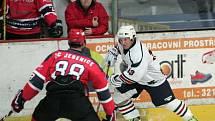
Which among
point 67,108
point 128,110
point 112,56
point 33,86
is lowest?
point 128,110

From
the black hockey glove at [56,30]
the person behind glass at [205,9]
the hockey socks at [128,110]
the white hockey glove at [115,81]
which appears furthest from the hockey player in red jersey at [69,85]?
the person behind glass at [205,9]

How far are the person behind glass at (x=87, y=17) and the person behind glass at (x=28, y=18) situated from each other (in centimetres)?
16

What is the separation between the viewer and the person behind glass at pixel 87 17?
672cm

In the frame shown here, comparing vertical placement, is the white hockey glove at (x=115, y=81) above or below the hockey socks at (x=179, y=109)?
above

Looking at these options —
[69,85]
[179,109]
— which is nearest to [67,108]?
[69,85]

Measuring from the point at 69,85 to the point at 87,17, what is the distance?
1876 mm

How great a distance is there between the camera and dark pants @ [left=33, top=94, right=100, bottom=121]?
16.2ft

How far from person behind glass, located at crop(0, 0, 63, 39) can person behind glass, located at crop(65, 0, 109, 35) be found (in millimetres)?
164

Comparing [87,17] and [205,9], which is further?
[205,9]

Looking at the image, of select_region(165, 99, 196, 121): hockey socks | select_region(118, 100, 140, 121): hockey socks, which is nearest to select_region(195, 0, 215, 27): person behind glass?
select_region(165, 99, 196, 121): hockey socks

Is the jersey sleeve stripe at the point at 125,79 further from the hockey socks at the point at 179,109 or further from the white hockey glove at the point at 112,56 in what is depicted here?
the hockey socks at the point at 179,109

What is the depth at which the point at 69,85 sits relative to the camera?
196 inches

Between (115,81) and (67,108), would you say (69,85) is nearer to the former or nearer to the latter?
(67,108)

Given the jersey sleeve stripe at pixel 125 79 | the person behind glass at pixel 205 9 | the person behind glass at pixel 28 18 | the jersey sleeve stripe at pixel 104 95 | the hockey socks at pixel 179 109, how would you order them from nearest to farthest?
the jersey sleeve stripe at pixel 104 95
the jersey sleeve stripe at pixel 125 79
the hockey socks at pixel 179 109
the person behind glass at pixel 28 18
the person behind glass at pixel 205 9
